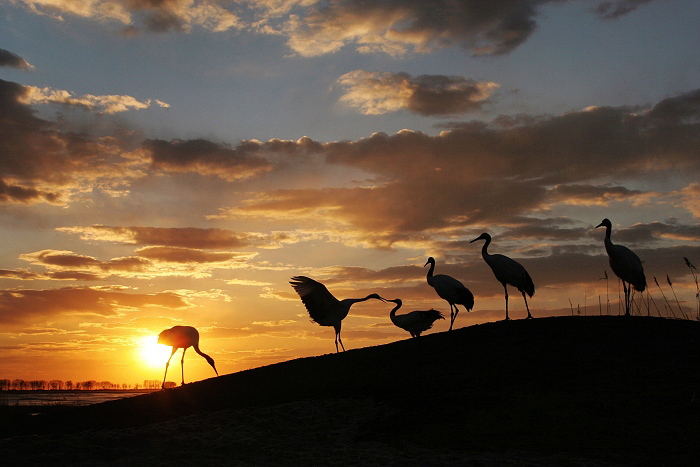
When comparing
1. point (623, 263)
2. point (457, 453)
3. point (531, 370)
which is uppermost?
point (623, 263)

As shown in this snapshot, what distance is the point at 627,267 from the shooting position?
A: 2034 cm

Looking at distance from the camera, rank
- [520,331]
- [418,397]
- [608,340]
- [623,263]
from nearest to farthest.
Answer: [418,397] < [608,340] < [520,331] < [623,263]

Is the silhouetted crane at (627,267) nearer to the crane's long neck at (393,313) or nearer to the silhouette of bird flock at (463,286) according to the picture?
the silhouette of bird flock at (463,286)

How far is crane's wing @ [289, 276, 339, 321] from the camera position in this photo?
20.9 meters

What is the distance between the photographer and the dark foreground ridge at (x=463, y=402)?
10703mm

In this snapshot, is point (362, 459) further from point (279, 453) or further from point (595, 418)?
point (595, 418)

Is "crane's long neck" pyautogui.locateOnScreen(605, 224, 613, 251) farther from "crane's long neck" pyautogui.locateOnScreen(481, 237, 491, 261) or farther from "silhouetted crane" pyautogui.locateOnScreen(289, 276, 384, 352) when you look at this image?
"silhouetted crane" pyautogui.locateOnScreen(289, 276, 384, 352)

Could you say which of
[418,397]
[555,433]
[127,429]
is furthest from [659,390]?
[127,429]

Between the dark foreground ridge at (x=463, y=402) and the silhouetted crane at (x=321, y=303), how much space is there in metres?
2.80

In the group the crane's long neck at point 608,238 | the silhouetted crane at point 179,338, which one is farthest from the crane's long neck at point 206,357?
the crane's long neck at point 608,238

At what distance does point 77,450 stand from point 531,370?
9533 mm

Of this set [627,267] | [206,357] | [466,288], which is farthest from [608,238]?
[206,357]

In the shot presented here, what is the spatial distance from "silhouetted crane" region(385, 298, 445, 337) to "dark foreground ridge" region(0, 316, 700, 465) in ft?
14.7

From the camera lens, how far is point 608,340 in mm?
15984
